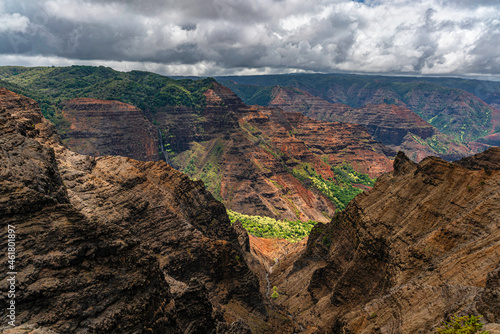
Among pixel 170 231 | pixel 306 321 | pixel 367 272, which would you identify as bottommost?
pixel 306 321

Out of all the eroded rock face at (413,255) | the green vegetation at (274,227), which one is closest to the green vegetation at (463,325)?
the eroded rock face at (413,255)

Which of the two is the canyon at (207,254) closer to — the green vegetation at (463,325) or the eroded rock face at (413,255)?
the eroded rock face at (413,255)

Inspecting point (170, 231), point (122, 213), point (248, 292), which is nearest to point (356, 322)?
point (248, 292)

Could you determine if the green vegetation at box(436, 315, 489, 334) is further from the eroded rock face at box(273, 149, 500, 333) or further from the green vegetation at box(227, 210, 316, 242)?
the green vegetation at box(227, 210, 316, 242)

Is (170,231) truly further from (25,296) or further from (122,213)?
(25,296)

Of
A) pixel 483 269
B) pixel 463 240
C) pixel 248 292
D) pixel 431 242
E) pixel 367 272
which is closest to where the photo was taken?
pixel 483 269

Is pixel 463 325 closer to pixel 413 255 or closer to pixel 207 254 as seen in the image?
pixel 413 255

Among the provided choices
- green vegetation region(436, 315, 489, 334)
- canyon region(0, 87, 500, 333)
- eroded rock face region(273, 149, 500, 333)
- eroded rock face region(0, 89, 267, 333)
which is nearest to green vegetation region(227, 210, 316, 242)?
canyon region(0, 87, 500, 333)
